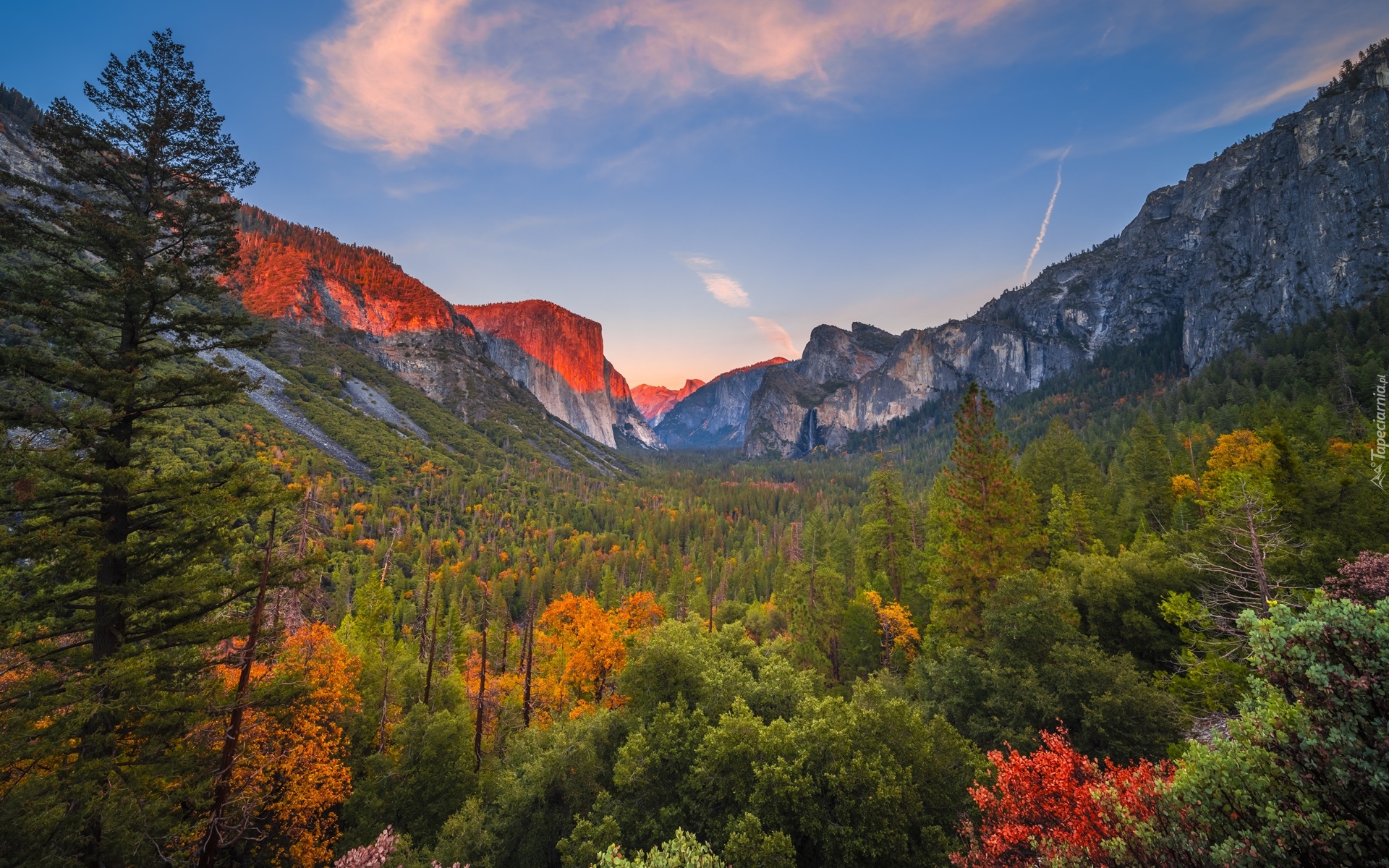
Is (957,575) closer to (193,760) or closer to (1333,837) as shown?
(1333,837)

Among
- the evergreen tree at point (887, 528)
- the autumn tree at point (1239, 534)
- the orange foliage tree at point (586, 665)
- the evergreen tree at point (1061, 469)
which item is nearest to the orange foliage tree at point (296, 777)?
the orange foliage tree at point (586, 665)

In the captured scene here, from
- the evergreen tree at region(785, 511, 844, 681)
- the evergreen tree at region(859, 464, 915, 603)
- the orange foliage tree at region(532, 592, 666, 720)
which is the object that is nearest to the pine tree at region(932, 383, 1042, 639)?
the evergreen tree at region(785, 511, 844, 681)

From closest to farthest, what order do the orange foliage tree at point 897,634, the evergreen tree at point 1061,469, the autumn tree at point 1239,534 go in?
the autumn tree at point 1239,534 → the orange foliage tree at point 897,634 → the evergreen tree at point 1061,469

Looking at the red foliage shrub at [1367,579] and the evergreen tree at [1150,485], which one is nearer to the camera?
the red foliage shrub at [1367,579]

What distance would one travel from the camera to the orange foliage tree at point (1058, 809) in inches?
301

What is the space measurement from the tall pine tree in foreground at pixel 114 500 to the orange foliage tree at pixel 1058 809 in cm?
1583

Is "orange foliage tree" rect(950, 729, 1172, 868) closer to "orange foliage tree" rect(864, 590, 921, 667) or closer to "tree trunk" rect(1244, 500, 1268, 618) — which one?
"tree trunk" rect(1244, 500, 1268, 618)

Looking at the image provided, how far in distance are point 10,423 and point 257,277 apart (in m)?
235

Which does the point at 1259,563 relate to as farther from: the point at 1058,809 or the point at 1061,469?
the point at 1061,469

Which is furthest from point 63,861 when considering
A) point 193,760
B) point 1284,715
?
point 1284,715

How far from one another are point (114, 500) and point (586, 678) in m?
22.8

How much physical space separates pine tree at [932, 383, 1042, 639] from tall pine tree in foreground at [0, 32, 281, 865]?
86.4 ft

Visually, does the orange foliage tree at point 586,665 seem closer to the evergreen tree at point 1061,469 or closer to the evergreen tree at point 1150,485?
the evergreen tree at point 1061,469

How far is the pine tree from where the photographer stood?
22.0m
